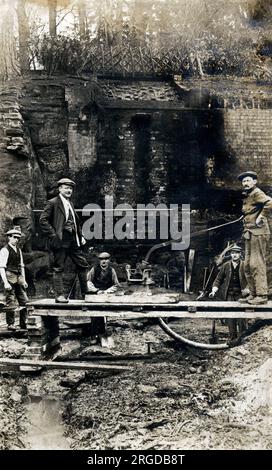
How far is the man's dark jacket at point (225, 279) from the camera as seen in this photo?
6.65 metres

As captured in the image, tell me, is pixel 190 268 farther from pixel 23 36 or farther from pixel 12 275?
pixel 23 36

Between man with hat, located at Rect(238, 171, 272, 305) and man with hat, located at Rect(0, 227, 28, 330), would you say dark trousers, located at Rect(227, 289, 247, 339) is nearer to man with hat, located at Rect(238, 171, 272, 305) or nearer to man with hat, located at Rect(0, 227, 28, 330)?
man with hat, located at Rect(238, 171, 272, 305)

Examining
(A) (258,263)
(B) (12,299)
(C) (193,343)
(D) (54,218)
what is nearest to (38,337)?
(B) (12,299)

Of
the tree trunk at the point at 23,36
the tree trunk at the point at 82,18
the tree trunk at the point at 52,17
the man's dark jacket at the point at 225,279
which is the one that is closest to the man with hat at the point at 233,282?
the man's dark jacket at the point at 225,279

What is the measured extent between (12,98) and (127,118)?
240 centimetres

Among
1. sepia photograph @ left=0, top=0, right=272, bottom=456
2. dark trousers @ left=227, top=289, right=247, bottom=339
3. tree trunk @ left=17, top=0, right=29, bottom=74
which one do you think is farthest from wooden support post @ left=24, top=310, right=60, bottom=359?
tree trunk @ left=17, top=0, right=29, bottom=74

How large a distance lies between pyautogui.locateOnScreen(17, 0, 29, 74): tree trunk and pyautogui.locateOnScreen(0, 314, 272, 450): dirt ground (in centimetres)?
581

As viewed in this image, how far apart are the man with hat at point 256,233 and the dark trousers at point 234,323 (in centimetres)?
79

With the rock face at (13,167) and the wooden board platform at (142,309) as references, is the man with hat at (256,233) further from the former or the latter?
the rock face at (13,167)

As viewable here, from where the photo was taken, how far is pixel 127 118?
962cm

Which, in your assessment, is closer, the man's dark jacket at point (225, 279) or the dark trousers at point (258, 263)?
the dark trousers at point (258, 263)

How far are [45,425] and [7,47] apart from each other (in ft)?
23.7
